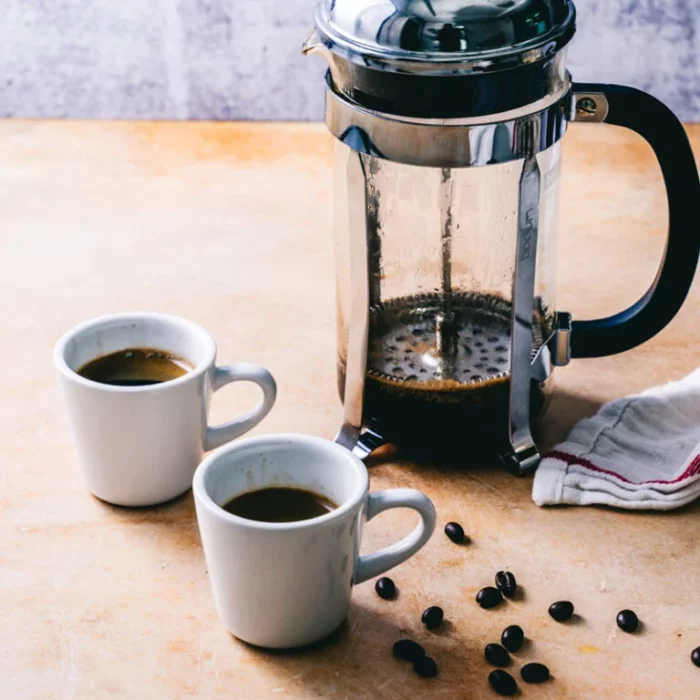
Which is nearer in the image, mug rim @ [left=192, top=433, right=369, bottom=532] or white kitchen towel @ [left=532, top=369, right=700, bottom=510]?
mug rim @ [left=192, top=433, right=369, bottom=532]

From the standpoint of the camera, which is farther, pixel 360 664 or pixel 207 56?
pixel 207 56

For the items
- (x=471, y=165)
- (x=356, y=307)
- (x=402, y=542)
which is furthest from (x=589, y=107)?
(x=402, y=542)

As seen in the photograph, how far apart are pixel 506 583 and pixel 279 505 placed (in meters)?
0.15

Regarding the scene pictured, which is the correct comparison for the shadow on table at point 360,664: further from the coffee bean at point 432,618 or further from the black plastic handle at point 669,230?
the black plastic handle at point 669,230

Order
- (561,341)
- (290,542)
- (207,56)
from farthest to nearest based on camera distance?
(207,56), (561,341), (290,542)

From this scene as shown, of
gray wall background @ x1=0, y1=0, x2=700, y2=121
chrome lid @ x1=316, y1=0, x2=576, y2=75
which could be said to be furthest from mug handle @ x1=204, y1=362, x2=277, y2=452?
gray wall background @ x1=0, y1=0, x2=700, y2=121

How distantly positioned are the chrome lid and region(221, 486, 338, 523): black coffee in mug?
10.1 inches

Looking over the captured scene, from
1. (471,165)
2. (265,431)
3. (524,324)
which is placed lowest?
(265,431)

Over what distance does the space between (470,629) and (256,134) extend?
0.83m

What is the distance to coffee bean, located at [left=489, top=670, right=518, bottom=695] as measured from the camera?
2.16ft

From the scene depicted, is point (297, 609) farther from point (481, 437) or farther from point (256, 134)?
point (256, 134)

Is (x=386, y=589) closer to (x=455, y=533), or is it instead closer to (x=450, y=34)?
(x=455, y=533)

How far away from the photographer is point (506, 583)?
73 centimetres

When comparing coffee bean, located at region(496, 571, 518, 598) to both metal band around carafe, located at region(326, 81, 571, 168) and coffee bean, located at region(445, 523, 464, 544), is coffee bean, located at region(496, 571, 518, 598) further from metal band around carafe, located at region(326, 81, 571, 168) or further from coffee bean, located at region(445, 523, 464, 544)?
metal band around carafe, located at region(326, 81, 571, 168)
